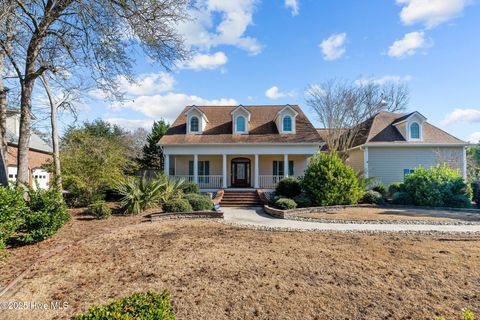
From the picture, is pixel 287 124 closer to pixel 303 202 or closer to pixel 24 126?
pixel 303 202

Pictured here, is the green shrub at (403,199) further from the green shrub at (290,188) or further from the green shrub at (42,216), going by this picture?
the green shrub at (42,216)

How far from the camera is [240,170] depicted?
19.8 m

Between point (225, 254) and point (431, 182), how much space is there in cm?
1237

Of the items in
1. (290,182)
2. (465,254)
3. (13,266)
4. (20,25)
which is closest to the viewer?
(13,266)

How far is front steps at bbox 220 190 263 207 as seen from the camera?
14547 millimetres

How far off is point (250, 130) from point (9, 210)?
1517cm

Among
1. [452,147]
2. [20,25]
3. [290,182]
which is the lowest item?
[290,182]

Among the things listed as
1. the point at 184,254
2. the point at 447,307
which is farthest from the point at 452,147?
the point at 184,254

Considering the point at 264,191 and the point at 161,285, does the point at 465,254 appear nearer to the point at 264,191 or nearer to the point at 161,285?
the point at 161,285

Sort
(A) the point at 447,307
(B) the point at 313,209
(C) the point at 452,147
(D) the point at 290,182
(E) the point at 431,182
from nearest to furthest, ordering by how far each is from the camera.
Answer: (A) the point at 447,307
(B) the point at 313,209
(E) the point at 431,182
(D) the point at 290,182
(C) the point at 452,147

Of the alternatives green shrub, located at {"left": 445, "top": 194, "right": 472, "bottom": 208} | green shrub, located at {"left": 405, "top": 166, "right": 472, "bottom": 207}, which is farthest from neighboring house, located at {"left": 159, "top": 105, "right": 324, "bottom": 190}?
green shrub, located at {"left": 445, "top": 194, "right": 472, "bottom": 208}

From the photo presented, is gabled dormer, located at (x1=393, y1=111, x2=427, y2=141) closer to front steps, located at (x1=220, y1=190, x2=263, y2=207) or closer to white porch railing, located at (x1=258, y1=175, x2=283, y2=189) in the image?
white porch railing, located at (x1=258, y1=175, x2=283, y2=189)

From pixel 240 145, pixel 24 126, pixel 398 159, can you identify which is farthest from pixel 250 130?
pixel 24 126

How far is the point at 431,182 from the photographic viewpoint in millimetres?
12766
